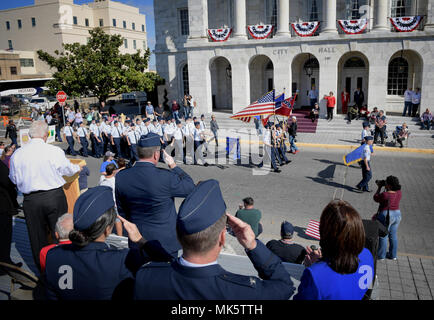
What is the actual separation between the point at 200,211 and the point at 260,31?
84.6ft

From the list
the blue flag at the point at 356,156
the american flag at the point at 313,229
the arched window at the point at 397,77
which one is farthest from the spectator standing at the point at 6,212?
the arched window at the point at 397,77

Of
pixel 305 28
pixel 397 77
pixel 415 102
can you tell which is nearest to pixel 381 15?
pixel 305 28

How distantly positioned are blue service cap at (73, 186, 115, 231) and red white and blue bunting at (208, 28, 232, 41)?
83.3ft

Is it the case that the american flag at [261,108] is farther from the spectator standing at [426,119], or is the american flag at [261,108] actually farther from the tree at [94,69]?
the tree at [94,69]

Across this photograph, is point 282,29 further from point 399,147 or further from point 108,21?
point 108,21

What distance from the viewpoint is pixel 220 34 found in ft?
89.1

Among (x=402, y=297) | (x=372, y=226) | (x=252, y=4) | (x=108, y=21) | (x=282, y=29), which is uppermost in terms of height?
(x=108, y=21)

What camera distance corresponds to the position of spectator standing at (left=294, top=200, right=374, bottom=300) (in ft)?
8.86

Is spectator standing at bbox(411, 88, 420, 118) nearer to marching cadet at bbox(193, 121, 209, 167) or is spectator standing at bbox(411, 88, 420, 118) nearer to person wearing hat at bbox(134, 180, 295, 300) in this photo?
marching cadet at bbox(193, 121, 209, 167)

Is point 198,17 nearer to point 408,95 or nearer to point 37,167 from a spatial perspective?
point 408,95

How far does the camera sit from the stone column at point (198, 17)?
27.3 m

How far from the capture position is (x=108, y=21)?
239 feet

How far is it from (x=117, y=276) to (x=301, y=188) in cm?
1066
